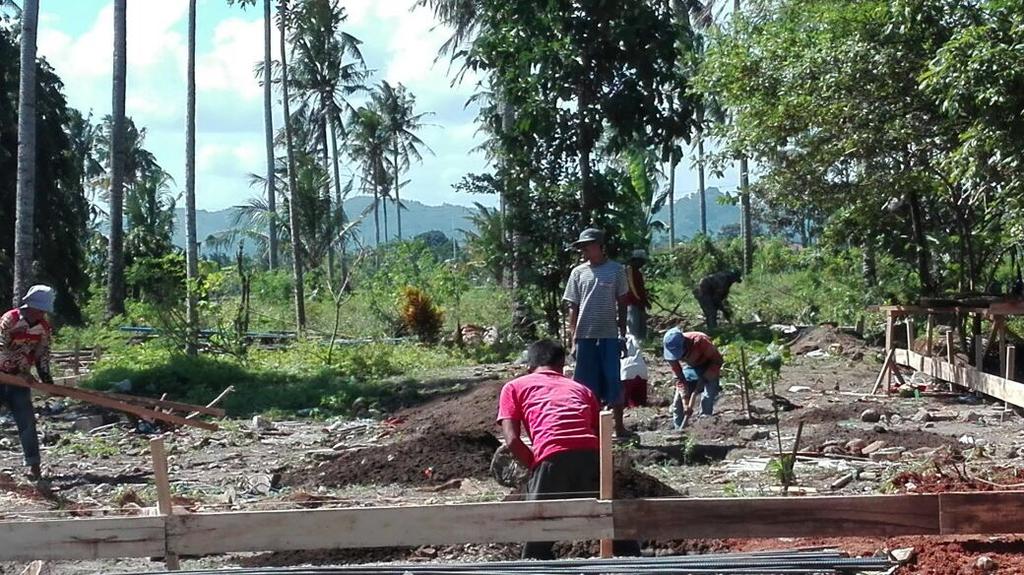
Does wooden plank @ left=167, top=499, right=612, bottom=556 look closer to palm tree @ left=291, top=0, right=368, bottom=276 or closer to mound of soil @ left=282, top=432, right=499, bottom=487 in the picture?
mound of soil @ left=282, top=432, right=499, bottom=487

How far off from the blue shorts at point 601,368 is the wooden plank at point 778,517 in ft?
15.4

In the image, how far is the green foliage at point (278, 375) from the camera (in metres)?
17.0

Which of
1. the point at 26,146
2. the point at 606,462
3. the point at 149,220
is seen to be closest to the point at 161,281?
the point at 26,146

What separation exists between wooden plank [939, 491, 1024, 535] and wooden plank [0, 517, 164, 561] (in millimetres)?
3618

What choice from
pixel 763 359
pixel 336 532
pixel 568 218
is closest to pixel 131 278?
pixel 568 218

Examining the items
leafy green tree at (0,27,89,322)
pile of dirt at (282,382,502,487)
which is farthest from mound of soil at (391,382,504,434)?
leafy green tree at (0,27,89,322)

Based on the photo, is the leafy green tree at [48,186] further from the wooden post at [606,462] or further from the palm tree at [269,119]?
the wooden post at [606,462]

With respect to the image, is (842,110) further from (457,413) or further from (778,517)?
(778,517)

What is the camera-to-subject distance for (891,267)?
23.0 meters

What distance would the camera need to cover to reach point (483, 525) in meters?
6.15

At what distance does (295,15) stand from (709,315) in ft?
51.2

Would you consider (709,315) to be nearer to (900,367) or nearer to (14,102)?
(900,367)

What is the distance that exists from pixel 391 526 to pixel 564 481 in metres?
0.93

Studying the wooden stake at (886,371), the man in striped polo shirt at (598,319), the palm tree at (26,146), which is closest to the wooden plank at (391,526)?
the man in striped polo shirt at (598,319)
